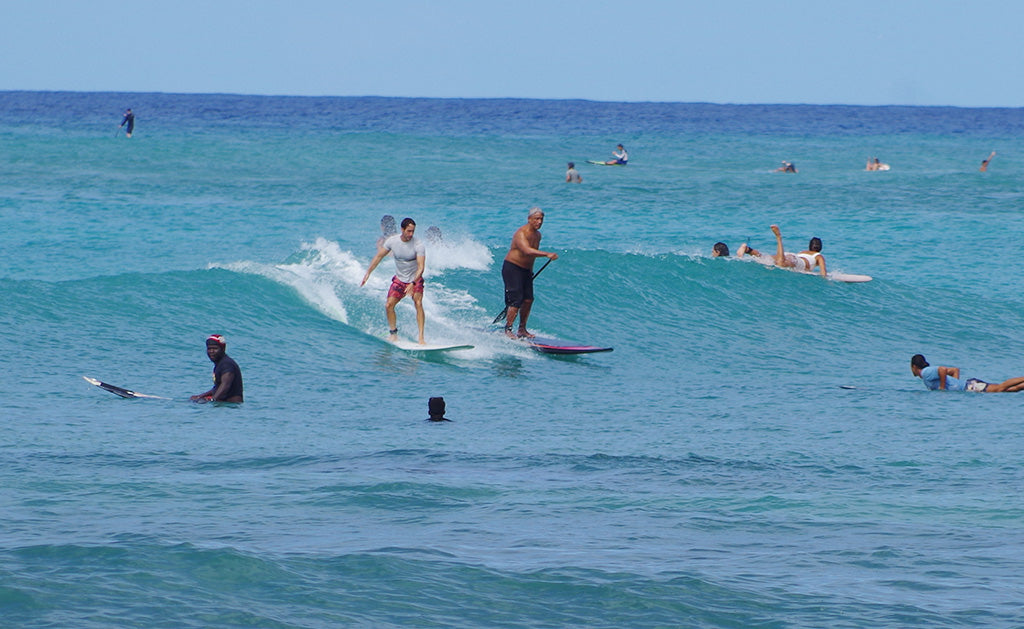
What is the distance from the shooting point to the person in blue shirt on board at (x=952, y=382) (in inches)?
519

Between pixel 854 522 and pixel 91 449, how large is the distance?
5.87 metres

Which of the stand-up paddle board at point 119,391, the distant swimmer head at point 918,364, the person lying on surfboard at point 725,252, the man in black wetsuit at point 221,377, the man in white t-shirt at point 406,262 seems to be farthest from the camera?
the person lying on surfboard at point 725,252

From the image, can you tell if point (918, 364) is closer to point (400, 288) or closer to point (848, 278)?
point (400, 288)

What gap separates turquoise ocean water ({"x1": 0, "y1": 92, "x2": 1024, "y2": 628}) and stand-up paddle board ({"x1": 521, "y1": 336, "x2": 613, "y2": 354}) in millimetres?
148

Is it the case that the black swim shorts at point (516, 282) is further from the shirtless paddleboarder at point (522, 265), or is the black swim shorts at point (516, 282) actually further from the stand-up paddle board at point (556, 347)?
the stand-up paddle board at point (556, 347)

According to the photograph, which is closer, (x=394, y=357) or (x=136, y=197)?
(x=394, y=357)

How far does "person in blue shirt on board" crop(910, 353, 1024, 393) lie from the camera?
43.3 feet

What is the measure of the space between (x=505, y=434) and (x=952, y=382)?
5.28 meters

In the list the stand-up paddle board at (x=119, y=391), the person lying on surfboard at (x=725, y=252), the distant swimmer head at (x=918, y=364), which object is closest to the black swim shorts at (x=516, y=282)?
the stand-up paddle board at (x=119, y=391)

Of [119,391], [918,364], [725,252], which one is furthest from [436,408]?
[725,252]

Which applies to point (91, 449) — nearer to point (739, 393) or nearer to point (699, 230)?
point (739, 393)

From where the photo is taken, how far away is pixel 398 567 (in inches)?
278

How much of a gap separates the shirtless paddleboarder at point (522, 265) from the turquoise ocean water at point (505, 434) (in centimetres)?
67

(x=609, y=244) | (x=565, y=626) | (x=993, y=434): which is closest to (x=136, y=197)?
(x=609, y=244)
